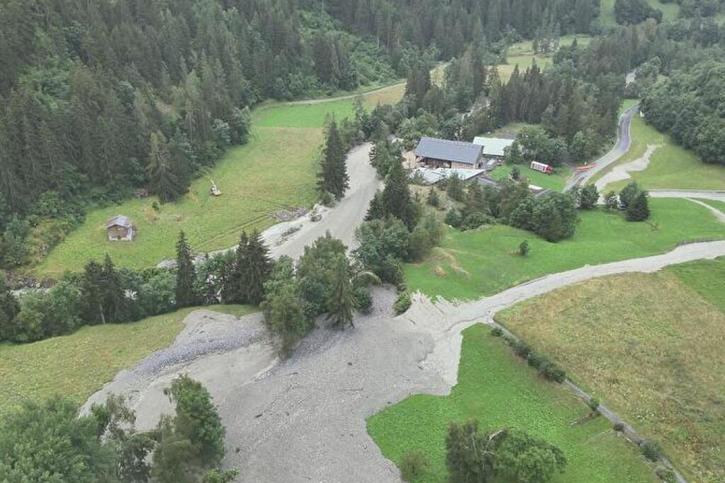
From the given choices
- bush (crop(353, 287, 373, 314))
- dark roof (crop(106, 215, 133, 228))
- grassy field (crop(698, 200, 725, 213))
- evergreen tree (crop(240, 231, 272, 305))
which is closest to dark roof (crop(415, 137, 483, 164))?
grassy field (crop(698, 200, 725, 213))

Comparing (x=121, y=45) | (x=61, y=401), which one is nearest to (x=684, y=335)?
(x=61, y=401)

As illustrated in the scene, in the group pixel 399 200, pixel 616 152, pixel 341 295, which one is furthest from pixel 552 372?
pixel 616 152

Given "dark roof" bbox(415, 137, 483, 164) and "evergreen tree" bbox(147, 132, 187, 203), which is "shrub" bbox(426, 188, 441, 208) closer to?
"dark roof" bbox(415, 137, 483, 164)

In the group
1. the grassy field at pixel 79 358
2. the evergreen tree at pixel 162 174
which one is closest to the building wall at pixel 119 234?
the evergreen tree at pixel 162 174

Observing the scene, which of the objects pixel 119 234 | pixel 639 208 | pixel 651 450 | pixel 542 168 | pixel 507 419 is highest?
pixel 119 234

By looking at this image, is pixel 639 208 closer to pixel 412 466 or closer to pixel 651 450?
pixel 651 450

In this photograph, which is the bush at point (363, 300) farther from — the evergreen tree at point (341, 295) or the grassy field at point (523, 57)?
the grassy field at point (523, 57)

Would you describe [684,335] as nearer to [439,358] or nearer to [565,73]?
[439,358]
